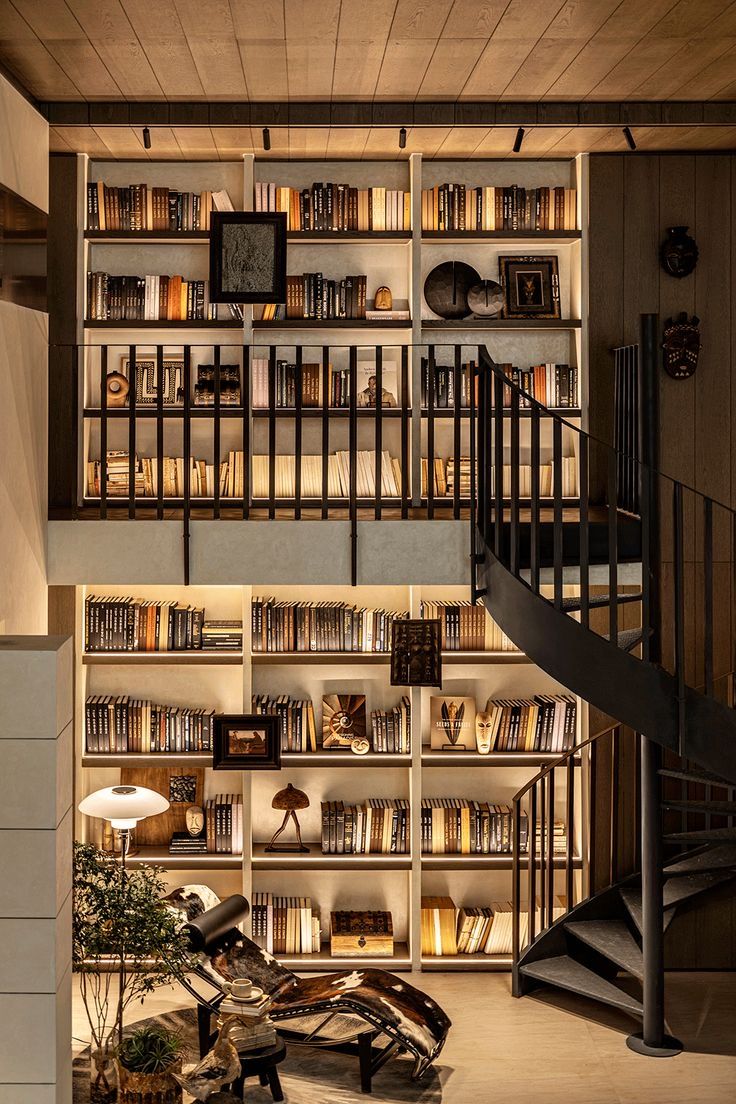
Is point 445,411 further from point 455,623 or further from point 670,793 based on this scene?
point 670,793

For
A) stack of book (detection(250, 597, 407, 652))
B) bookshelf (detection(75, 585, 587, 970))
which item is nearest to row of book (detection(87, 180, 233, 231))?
bookshelf (detection(75, 585, 587, 970))

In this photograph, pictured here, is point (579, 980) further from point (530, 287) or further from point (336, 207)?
point (336, 207)

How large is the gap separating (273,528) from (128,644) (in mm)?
1299

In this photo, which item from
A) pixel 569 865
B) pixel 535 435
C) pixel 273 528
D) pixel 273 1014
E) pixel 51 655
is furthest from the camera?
pixel 569 865

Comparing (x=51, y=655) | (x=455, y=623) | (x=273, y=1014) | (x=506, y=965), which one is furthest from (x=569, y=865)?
(x=51, y=655)

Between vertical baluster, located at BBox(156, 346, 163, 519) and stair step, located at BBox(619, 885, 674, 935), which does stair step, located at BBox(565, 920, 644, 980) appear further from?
vertical baluster, located at BBox(156, 346, 163, 519)

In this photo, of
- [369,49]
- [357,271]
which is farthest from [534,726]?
[369,49]

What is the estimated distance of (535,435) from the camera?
440 centimetres

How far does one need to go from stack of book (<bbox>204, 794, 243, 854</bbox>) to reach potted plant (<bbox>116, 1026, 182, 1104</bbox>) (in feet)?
5.56

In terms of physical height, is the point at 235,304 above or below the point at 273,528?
above

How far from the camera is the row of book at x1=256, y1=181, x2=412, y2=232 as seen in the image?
5.98 meters

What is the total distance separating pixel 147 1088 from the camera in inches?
167

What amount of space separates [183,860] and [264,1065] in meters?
1.64

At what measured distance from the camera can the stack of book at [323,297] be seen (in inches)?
236
